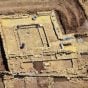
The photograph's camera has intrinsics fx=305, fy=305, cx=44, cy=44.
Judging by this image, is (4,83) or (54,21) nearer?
(4,83)

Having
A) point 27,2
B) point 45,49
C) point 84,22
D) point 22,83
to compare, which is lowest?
point 22,83

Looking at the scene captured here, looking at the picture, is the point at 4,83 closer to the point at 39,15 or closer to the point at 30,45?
the point at 30,45

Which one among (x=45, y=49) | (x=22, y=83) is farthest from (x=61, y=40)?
(x=22, y=83)

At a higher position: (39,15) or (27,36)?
(39,15)

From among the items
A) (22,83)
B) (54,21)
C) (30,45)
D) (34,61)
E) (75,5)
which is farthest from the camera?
(75,5)

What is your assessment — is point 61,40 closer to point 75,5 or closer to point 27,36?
point 27,36

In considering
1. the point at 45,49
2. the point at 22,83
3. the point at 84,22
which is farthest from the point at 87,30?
the point at 22,83

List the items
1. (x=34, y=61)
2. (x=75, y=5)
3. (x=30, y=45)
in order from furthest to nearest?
(x=75, y=5), (x=30, y=45), (x=34, y=61)
